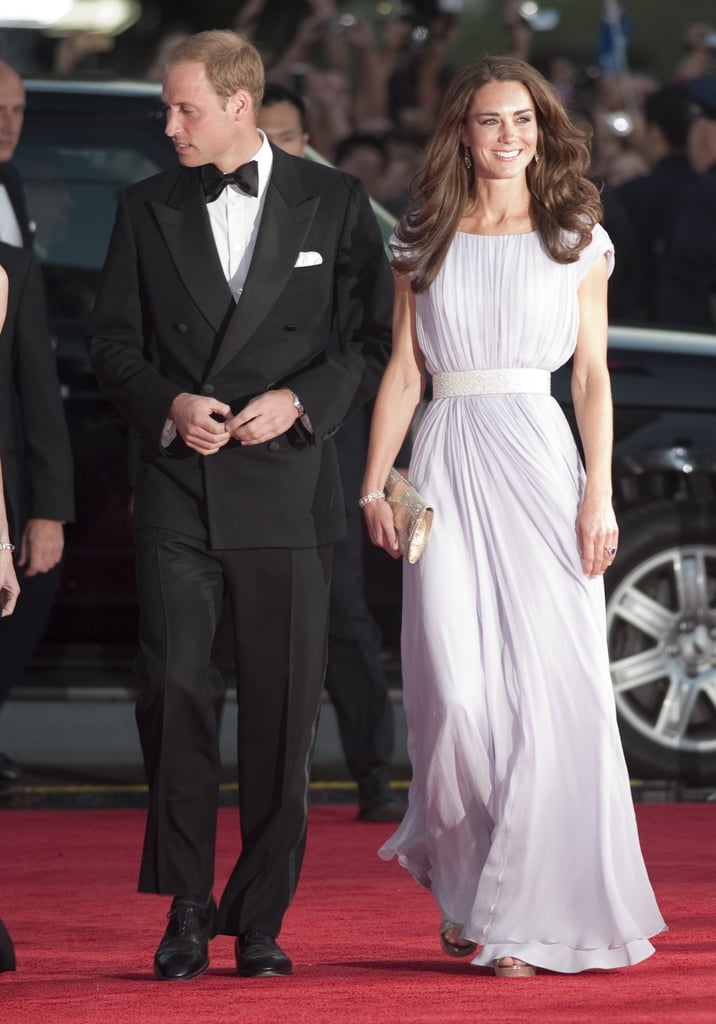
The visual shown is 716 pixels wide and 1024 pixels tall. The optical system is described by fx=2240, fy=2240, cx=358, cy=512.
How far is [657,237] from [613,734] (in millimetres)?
5820

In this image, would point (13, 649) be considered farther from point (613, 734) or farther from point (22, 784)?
point (613, 734)

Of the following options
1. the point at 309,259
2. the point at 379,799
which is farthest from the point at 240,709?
the point at 379,799

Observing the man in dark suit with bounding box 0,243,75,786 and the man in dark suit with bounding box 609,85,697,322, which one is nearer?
the man in dark suit with bounding box 0,243,75,786

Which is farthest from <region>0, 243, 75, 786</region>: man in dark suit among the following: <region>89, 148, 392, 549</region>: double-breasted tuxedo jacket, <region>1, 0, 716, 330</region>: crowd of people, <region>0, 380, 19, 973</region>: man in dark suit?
<region>1, 0, 716, 330</region>: crowd of people

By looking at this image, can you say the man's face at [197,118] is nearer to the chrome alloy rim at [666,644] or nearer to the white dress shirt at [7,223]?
the white dress shirt at [7,223]

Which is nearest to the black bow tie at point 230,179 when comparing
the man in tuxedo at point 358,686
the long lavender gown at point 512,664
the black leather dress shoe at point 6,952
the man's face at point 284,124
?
the long lavender gown at point 512,664

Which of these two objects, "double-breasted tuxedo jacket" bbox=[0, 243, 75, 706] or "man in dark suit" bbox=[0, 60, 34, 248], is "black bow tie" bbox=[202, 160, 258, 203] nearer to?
"double-breasted tuxedo jacket" bbox=[0, 243, 75, 706]

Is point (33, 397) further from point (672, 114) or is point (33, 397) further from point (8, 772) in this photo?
point (672, 114)

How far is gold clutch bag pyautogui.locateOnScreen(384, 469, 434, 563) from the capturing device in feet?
16.2

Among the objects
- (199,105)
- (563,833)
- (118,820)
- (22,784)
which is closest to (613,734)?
(563,833)

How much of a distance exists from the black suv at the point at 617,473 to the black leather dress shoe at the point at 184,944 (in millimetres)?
3036

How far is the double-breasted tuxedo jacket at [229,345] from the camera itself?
196 inches

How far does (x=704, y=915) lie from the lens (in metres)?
5.50

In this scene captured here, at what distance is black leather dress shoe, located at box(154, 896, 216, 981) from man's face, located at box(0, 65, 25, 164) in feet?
10.6
